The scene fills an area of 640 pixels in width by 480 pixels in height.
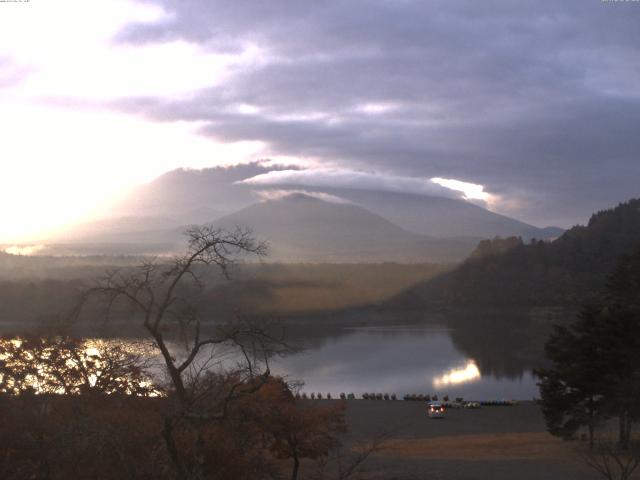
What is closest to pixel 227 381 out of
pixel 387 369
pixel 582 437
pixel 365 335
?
pixel 582 437

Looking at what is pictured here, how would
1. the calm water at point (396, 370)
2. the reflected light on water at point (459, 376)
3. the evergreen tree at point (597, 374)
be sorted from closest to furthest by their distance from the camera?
the evergreen tree at point (597, 374) < the calm water at point (396, 370) < the reflected light on water at point (459, 376)

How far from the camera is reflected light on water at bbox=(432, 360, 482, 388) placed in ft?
90.1

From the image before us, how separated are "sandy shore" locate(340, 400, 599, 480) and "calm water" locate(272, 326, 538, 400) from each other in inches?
129

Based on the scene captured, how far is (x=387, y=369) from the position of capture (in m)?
30.9

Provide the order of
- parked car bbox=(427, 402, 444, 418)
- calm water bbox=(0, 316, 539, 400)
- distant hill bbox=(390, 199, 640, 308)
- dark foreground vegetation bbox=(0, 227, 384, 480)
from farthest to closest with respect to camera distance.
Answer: distant hill bbox=(390, 199, 640, 308), calm water bbox=(0, 316, 539, 400), parked car bbox=(427, 402, 444, 418), dark foreground vegetation bbox=(0, 227, 384, 480)

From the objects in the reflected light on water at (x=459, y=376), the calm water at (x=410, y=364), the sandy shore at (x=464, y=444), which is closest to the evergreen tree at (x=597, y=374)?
the sandy shore at (x=464, y=444)

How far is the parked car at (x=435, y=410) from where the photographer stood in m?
18.4

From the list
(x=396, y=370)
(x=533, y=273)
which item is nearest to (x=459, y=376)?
(x=396, y=370)

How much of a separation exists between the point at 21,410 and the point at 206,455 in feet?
5.98

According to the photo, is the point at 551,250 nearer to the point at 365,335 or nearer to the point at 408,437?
the point at 365,335

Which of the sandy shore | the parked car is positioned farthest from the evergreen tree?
the parked car

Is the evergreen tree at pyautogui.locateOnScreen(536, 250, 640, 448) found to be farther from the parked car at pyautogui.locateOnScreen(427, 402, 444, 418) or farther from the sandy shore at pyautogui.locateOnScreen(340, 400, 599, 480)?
the parked car at pyautogui.locateOnScreen(427, 402, 444, 418)

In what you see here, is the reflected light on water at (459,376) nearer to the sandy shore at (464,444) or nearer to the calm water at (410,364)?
the calm water at (410,364)

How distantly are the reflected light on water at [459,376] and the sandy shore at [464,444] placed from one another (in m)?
6.62
